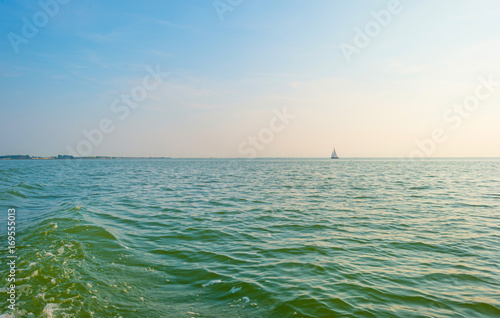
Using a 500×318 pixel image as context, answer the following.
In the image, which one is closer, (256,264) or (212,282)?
(212,282)

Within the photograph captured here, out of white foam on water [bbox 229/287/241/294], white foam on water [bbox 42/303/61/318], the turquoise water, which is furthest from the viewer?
white foam on water [bbox 229/287/241/294]

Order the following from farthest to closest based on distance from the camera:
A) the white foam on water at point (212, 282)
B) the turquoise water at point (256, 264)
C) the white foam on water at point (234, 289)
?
1. the white foam on water at point (212, 282)
2. the white foam on water at point (234, 289)
3. the turquoise water at point (256, 264)

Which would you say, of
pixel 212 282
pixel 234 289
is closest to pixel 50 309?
pixel 212 282

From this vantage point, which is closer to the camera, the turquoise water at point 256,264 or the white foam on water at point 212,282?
the turquoise water at point 256,264

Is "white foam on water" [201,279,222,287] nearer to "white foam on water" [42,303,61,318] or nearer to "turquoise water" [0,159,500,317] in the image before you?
"turquoise water" [0,159,500,317]

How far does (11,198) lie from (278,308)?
2267cm

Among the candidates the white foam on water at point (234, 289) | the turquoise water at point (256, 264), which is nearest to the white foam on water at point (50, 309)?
the turquoise water at point (256, 264)

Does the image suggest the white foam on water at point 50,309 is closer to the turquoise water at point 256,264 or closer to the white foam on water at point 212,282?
the turquoise water at point 256,264

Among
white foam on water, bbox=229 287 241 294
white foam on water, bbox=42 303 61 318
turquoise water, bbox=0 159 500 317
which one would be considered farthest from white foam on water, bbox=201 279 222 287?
white foam on water, bbox=42 303 61 318

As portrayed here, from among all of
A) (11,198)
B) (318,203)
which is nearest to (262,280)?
(318,203)

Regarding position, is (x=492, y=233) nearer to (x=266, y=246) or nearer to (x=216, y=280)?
(x=266, y=246)

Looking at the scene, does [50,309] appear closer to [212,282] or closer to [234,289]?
[212,282]

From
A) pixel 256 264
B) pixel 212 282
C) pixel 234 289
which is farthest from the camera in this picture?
pixel 256 264

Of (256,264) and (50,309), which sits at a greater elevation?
(50,309)
